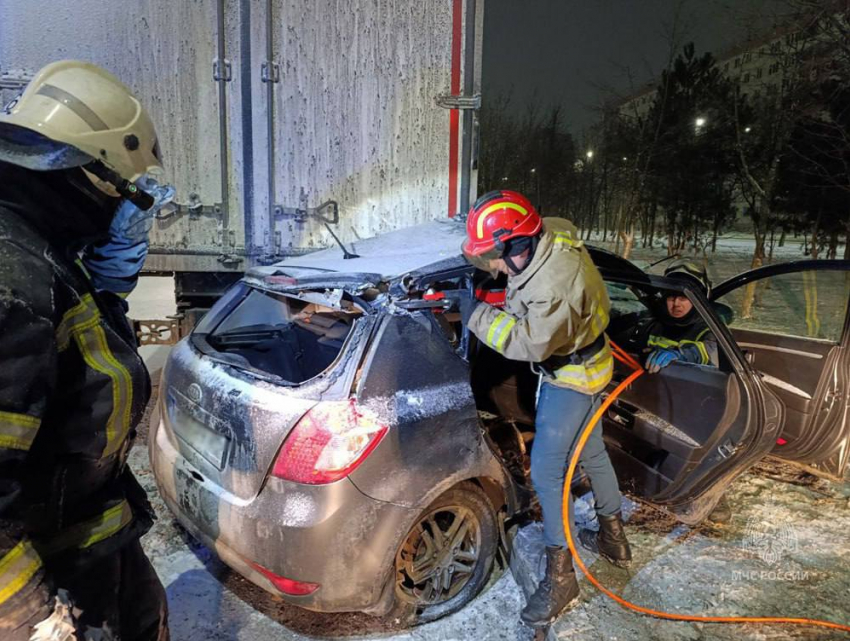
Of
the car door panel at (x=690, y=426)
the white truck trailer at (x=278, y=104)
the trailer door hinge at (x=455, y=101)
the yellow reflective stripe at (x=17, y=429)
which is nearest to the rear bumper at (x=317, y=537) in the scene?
the yellow reflective stripe at (x=17, y=429)

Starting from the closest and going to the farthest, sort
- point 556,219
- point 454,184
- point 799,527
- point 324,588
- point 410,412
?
point 324,588
point 410,412
point 556,219
point 799,527
point 454,184

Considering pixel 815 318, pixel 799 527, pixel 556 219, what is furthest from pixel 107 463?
pixel 815 318

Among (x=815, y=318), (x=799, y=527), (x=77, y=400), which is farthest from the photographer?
(x=815, y=318)

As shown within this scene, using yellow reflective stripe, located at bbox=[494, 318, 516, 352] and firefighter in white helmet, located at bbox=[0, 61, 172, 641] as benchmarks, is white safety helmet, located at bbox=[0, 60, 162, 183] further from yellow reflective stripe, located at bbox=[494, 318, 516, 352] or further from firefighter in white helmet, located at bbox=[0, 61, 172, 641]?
yellow reflective stripe, located at bbox=[494, 318, 516, 352]

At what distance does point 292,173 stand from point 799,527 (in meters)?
4.42

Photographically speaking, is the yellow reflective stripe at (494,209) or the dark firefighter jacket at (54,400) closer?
the dark firefighter jacket at (54,400)

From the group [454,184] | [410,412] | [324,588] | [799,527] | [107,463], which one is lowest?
[799,527]

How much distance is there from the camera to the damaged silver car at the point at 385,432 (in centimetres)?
210

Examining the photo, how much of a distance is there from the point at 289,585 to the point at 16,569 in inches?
47.0

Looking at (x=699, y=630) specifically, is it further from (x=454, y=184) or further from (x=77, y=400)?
(x=454, y=184)

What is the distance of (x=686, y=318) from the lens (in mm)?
3475

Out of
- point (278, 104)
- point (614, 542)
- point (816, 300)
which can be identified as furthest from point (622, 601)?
point (278, 104)

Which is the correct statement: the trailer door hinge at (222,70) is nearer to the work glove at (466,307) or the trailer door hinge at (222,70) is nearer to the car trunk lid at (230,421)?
the car trunk lid at (230,421)

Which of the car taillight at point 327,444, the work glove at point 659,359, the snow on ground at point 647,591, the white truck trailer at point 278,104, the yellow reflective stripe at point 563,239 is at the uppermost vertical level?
the white truck trailer at point 278,104
